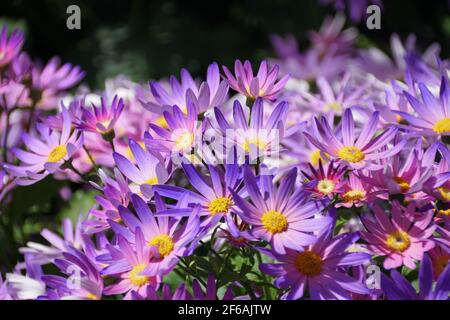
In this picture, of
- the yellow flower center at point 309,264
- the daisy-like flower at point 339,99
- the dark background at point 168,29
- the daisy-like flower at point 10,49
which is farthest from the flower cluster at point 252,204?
the dark background at point 168,29

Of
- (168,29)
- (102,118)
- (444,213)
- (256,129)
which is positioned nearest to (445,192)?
(444,213)

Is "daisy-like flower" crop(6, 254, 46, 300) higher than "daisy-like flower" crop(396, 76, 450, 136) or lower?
lower

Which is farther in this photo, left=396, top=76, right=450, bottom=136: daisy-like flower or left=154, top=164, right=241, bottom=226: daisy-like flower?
left=396, top=76, right=450, bottom=136: daisy-like flower

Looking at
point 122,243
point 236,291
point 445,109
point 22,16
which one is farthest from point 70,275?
point 22,16

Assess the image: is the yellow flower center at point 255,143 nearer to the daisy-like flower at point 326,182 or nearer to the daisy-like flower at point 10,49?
the daisy-like flower at point 326,182

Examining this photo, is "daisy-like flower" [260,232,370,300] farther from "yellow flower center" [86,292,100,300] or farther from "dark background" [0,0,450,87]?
"dark background" [0,0,450,87]

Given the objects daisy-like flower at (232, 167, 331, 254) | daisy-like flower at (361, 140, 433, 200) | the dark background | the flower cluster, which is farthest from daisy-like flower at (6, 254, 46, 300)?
the dark background
